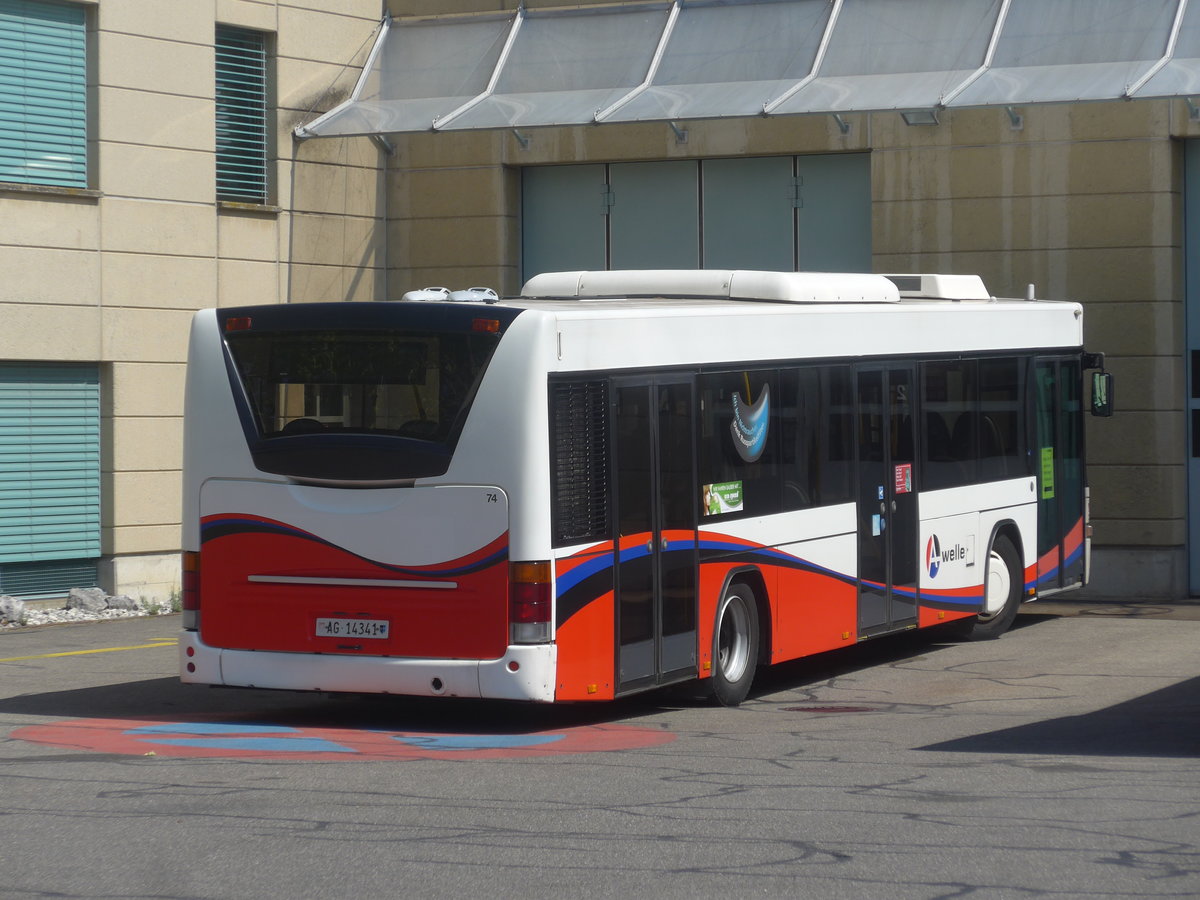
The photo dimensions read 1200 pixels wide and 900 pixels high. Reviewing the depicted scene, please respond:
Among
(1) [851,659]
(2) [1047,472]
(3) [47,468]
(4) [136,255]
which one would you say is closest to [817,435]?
(1) [851,659]

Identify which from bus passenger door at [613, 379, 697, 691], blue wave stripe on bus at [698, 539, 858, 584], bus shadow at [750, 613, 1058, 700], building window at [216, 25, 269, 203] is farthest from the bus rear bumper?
building window at [216, 25, 269, 203]

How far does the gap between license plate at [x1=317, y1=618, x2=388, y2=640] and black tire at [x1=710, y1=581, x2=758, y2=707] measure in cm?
242

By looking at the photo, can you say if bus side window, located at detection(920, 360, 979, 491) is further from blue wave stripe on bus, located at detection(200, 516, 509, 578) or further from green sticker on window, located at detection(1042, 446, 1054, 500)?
blue wave stripe on bus, located at detection(200, 516, 509, 578)

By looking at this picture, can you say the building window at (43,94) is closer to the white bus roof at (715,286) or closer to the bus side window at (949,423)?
the white bus roof at (715,286)

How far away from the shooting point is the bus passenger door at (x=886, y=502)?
14.3 metres

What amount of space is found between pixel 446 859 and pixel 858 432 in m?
7.39

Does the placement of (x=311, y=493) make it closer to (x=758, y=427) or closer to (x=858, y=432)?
(x=758, y=427)

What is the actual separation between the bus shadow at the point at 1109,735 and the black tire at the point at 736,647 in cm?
202

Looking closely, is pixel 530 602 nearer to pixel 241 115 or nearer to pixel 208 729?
pixel 208 729

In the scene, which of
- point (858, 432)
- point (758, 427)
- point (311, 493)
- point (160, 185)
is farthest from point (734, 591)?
point (160, 185)

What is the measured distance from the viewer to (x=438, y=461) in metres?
11.1

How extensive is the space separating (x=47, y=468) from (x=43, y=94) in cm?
377

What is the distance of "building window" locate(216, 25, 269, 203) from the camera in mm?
21408

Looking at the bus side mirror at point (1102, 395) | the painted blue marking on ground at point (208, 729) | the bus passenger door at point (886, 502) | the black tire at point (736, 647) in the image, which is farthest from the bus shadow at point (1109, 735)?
the bus side mirror at point (1102, 395)
